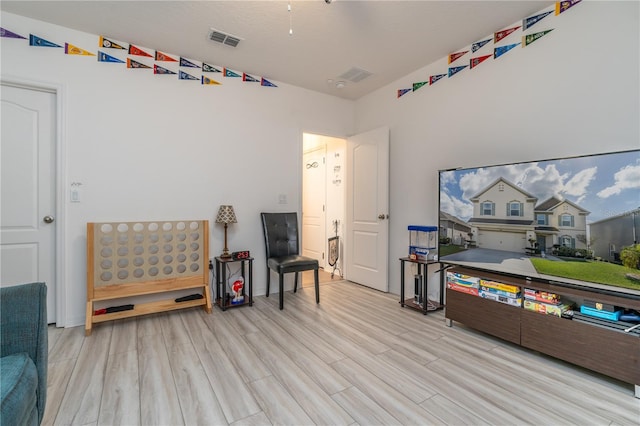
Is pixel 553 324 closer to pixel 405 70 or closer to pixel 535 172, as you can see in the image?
pixel 535 172

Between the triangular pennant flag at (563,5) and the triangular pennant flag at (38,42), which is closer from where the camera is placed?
the triangular pennant flag at (563,5)

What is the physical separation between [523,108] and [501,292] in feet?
5.14

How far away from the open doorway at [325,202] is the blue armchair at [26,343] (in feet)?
10.9

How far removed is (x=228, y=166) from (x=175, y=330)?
1790mm

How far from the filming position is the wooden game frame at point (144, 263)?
2.58m

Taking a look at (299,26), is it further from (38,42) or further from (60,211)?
(60,211)

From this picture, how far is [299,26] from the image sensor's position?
99.5 inches

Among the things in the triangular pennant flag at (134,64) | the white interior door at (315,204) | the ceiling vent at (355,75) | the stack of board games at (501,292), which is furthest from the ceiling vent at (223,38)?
the stack of board games at (501,292)

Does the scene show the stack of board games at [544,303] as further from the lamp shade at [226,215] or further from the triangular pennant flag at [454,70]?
the lamp shade at [226,215]

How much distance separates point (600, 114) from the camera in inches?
82.3

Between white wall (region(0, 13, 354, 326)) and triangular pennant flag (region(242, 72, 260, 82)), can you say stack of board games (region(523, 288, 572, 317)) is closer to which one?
white wall (region(0, 13, 354, 326))

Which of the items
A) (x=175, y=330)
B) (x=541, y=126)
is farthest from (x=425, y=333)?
(x=175, y=330)

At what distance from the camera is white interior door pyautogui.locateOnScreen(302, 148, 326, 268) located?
4938mm

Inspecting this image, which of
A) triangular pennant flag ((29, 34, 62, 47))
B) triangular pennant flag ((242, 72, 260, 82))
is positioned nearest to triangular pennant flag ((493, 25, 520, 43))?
triangular pennant flag ((242, 72, 260, 82))
